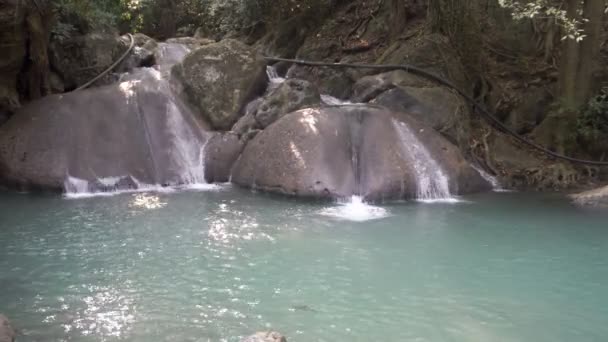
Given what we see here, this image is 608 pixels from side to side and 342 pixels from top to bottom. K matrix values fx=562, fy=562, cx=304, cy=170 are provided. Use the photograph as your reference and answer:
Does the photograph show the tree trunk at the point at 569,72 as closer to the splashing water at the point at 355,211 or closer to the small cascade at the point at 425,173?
the small cascade at the point at 425,173

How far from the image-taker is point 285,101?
12.7 meters

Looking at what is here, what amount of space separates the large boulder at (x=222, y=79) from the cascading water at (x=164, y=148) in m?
0.43

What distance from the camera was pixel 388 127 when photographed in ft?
38.1

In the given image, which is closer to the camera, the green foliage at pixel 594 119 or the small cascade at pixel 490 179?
the small cascade at pixel 490 179

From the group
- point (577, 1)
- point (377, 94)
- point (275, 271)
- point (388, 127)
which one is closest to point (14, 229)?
point (275, 271)

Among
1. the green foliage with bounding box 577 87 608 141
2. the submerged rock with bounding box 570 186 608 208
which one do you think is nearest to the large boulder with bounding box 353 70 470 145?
the green foliage with bounding box 577 87 608 141

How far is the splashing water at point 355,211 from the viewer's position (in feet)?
31.2

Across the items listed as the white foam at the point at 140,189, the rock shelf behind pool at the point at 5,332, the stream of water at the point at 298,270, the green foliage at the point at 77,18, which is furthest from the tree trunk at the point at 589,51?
the rock shelf behind pool at the point at 5,332

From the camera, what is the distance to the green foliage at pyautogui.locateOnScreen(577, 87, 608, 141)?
12.5m

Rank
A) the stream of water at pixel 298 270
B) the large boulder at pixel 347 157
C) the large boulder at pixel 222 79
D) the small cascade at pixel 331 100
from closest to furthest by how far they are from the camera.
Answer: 1. the stream of water at pixel 298 270
2. the large boulder at pixel 347 157
3. the large boulder at pixel 222 79
4. the small cascade at pixel 331 100

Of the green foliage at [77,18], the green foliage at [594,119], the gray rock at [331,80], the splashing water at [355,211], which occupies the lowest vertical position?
the splashing water at [355,211]

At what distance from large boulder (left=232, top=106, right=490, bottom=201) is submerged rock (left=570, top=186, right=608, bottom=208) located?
1890 mm

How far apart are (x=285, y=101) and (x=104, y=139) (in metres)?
3.98

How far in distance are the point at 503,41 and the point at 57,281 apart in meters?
13.6
